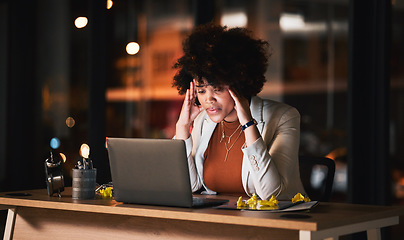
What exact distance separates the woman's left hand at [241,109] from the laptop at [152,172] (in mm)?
471

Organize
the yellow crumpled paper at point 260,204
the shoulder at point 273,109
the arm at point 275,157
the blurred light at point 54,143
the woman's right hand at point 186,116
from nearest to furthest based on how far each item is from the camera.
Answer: the yellow crumpled paper at point 260,204 → the arm at point 275,157 → the shoulder at point 273,109 → the woman's right hand at point 186,116 → the blurred light at point 54,143

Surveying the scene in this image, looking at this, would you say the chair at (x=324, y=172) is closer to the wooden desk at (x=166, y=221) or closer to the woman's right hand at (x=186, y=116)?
the wooden desk at (x=166, y=221)

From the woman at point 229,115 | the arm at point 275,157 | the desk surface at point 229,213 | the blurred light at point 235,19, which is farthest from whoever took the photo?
the blurred light at point 235,19

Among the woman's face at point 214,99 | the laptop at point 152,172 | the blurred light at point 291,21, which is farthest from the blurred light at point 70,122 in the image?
the laptop at point 152,172

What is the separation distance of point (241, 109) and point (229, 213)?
75 cm

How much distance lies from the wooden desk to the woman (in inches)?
19.7

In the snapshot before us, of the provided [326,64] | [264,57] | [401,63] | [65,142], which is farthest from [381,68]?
[65,142]

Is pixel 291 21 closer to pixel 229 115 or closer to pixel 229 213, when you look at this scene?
pixel 229 115

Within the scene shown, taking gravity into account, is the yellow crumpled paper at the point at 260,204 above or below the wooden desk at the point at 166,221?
above

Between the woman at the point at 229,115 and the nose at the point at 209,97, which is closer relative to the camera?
the woman at the point at 229,115

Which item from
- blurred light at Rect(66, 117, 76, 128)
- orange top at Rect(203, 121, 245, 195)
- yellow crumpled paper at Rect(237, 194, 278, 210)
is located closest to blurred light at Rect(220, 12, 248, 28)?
orange top at Rect(203, 121, 245, 195)

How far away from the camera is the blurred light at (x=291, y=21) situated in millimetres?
3807

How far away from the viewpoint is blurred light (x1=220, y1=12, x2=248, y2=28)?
4.04 metres

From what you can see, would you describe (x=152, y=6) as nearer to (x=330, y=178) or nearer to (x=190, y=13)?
(x=190, y=13)
